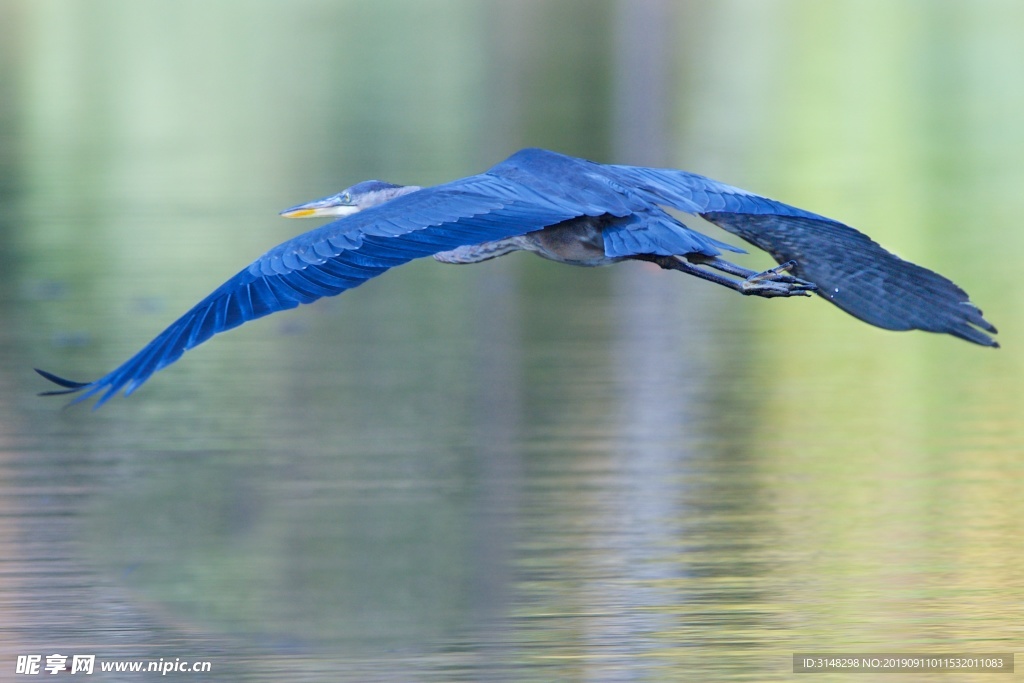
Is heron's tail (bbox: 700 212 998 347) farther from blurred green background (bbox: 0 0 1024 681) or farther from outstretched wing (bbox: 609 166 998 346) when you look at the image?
blurred green background (bbox: 0 0 1024 681)

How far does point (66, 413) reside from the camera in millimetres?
8953

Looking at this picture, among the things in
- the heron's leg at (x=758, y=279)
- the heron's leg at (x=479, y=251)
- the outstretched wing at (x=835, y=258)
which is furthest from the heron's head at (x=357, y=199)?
the heron's leg at (x=758, y=279)

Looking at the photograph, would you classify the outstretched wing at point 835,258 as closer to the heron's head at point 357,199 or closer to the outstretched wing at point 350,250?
the outstretched wing at point 350,250

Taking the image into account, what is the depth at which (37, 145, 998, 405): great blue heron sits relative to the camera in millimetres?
5293

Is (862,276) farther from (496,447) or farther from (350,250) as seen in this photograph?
(496,447)

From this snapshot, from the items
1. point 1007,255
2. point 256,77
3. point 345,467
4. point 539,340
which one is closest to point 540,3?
point 256,77

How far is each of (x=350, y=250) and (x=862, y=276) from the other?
1930 mm

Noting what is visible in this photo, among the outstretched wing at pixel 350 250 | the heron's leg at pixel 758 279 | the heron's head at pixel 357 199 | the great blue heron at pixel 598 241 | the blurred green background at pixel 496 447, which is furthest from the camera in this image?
the heron's head at pixel 357 199

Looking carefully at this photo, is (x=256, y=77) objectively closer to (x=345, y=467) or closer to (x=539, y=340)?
(x=539, y=340)

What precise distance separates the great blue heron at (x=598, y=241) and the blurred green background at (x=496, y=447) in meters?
1.20

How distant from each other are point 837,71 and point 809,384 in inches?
655

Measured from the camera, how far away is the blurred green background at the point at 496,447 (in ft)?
20.4

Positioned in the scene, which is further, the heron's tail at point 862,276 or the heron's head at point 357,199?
the heron's head at point 357,199

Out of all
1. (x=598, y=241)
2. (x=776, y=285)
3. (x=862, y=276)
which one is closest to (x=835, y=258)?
(x=862, y=276)
